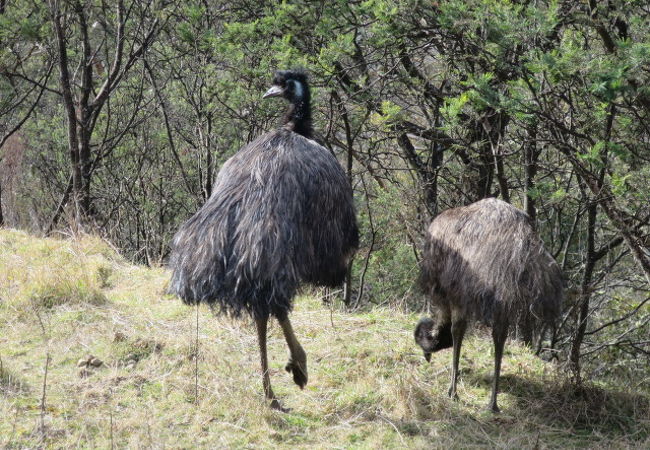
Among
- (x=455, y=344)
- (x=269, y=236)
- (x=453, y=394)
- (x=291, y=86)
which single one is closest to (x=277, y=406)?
(x=269, y=236)

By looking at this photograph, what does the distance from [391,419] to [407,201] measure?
13.4 feet

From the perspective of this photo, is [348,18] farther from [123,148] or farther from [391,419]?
[123,148]

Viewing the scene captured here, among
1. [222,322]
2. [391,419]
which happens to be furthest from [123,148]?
[391,419]

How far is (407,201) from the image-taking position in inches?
343

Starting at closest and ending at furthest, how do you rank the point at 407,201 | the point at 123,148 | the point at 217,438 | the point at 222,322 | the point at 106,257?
the point at 217,438, the point at 222,322, the point at 106,257, the point at 407,201, the point at 123,148

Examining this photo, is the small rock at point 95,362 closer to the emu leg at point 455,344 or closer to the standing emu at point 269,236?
the standing emu at point 269,236

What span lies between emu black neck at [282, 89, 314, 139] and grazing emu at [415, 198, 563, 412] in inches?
45.3

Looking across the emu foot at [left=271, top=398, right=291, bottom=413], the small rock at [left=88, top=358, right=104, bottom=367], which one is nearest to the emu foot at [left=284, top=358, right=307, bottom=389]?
the emu foot at [left=271, top=398, right=291, bottom=413]

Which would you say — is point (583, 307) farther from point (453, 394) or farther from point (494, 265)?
point (494, 265)

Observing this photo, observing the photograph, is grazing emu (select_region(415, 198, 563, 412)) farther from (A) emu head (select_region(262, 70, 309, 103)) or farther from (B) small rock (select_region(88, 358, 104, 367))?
(B) small rock (select_region(88, 358, 104, 367))

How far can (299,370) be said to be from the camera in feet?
16.4

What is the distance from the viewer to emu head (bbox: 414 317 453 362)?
19.1ft

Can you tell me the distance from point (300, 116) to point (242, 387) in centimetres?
187

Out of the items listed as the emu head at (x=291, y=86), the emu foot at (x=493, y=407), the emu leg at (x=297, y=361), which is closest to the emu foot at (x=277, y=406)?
the emu leg at (x=297, y=361)
